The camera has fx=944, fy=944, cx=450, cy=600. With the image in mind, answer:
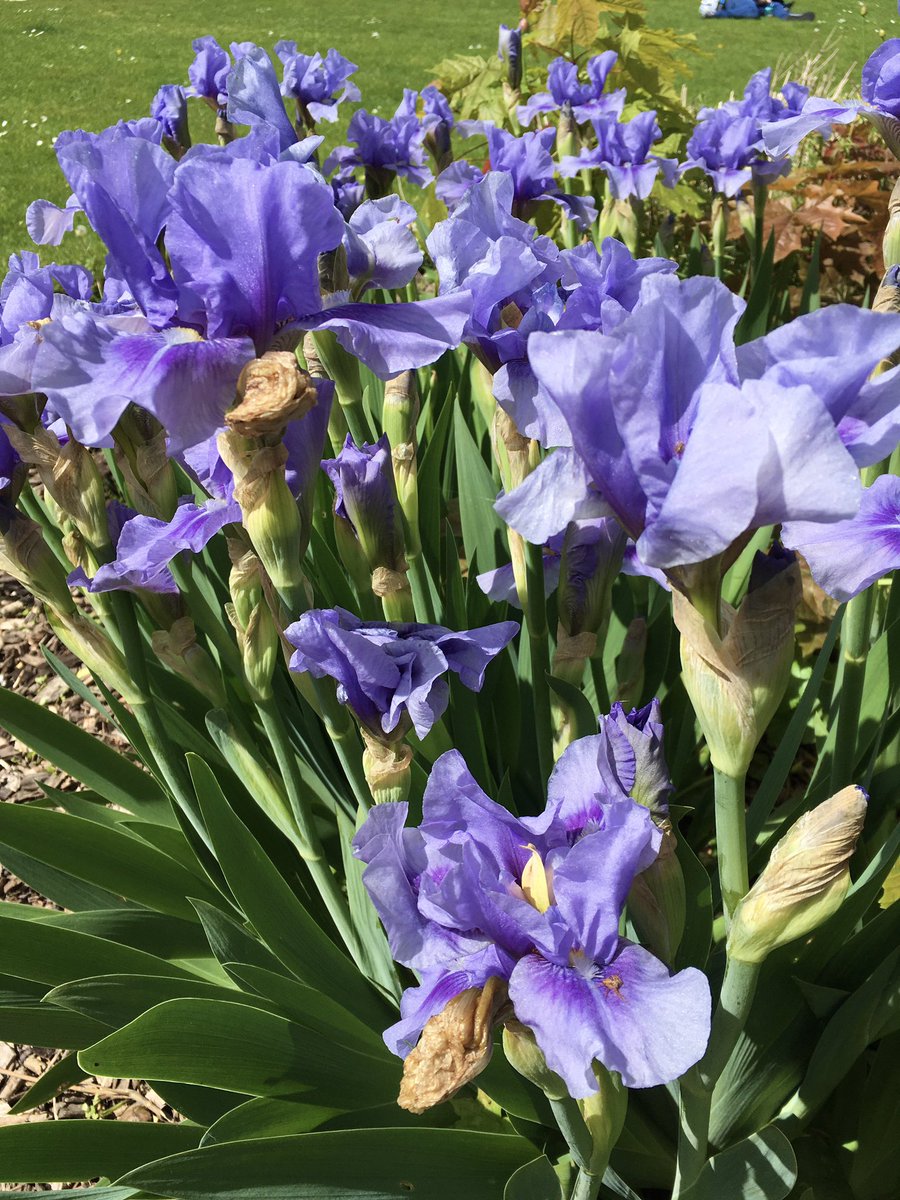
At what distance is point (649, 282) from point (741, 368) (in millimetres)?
98

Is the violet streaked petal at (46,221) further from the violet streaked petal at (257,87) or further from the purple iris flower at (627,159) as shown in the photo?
the purple iris flower at (627,159)

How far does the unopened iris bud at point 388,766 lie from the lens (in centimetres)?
107

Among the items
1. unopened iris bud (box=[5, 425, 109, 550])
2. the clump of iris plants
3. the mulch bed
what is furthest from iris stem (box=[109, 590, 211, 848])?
the mulch bed

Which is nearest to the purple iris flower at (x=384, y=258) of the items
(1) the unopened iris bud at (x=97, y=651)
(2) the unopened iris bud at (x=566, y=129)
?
(1) the unopened iris bud at (x=97, y=651)

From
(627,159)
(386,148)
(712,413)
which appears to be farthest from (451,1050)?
(627,159)

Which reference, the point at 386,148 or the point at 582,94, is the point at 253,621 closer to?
the point at 386,148

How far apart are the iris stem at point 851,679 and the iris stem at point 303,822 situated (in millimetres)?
748

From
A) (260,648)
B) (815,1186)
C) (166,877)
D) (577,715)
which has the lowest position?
(815,1186)

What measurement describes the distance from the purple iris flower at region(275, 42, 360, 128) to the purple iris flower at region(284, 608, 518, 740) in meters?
2.03

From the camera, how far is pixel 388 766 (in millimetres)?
1068

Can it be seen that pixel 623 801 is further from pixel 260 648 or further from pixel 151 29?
pixel 151 29

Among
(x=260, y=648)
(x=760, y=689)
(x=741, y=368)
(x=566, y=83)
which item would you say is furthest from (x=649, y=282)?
(x=566, y=83)

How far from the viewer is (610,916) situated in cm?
75

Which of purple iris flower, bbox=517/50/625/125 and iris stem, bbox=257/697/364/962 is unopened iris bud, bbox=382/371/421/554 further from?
purple iris flower, bbox=517/50/625/125
